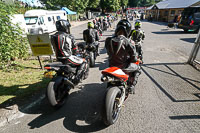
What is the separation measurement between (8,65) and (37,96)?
9.51 ft

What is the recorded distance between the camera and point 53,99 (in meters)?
2.73

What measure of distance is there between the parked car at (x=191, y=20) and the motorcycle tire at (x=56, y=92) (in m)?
14.5

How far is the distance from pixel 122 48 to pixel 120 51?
84 mm

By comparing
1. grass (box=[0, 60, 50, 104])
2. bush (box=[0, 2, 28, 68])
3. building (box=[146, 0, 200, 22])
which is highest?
building (box=[146, 0, 200, 22])

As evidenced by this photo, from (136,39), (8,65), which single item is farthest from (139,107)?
(8,65)

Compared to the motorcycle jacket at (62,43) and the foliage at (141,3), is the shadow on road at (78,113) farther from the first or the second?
the foliage at (141,3)

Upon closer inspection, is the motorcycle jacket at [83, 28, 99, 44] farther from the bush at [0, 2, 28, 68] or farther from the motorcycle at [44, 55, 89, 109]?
the bush at [0, 2, 28, 68]

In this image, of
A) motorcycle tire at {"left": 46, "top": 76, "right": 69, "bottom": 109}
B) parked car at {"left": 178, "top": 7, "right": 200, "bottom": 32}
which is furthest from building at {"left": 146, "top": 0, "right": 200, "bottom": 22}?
motorcycle tire at {"left": 46, "top": 76, "right": 69, "bottom": 109}

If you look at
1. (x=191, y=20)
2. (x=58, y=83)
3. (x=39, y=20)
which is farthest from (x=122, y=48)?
(x=39, y=20)

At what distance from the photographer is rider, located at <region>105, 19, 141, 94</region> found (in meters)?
2.52

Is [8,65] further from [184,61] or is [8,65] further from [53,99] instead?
[184,61]

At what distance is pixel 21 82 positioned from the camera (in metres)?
4.24

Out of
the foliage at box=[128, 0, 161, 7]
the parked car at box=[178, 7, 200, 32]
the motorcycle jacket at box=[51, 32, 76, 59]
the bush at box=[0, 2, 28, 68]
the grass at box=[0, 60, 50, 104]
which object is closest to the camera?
the motorcycle jacket at box=[51, 32, 76, 59]

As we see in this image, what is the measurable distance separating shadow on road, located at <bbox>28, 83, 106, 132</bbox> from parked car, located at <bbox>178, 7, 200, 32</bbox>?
13.6 metres
